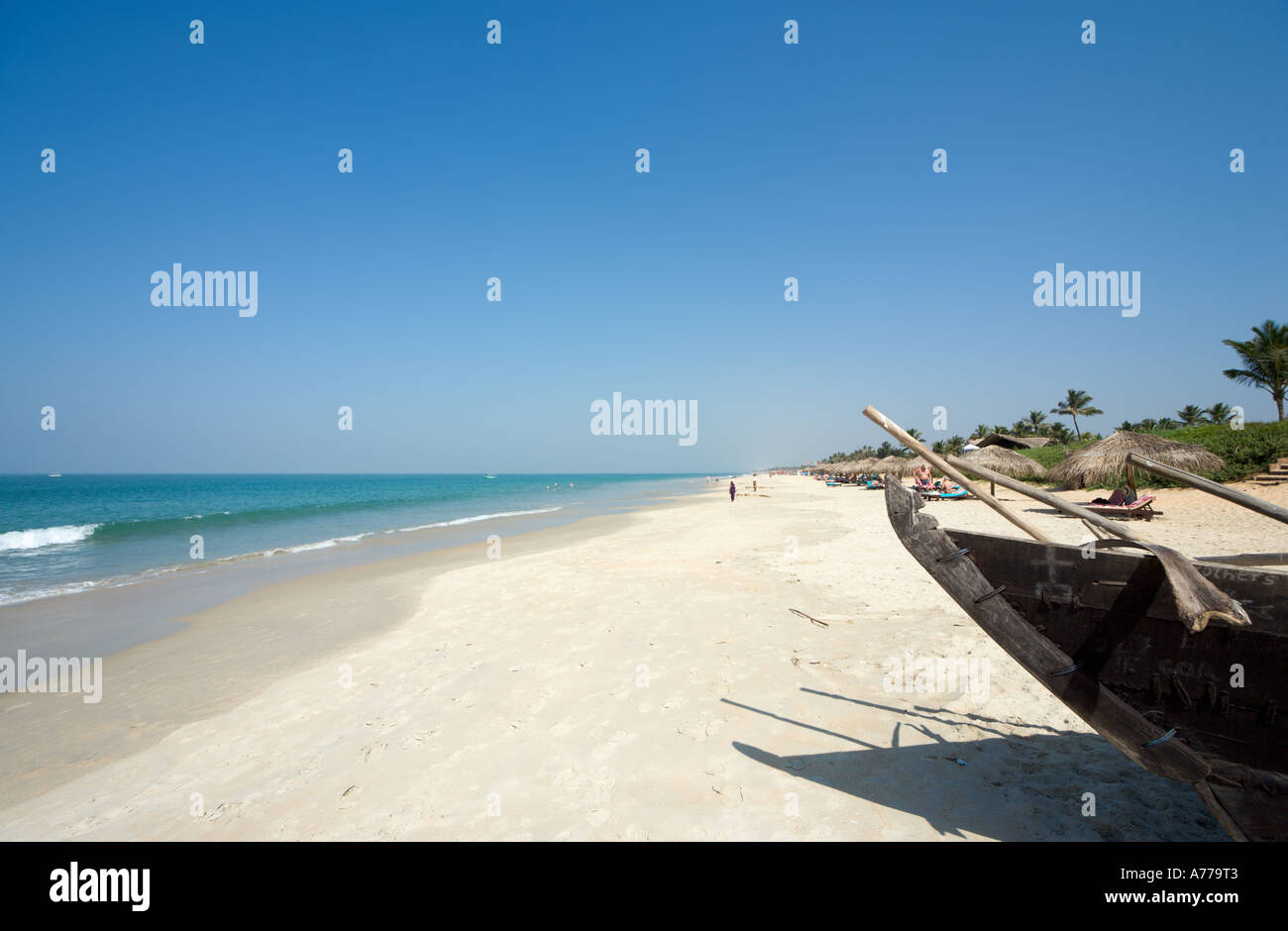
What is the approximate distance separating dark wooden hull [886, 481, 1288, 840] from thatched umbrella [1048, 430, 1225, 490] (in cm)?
1938

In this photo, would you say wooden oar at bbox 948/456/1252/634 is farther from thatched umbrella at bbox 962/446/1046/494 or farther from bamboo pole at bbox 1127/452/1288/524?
thatched umbrella at bbox 962/446/1046/494

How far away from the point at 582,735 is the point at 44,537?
31.5m

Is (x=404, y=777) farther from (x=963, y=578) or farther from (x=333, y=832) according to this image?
(x=963, y=578)

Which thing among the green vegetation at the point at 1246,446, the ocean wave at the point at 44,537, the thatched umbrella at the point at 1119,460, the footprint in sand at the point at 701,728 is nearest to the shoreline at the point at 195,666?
the footprint in sand at the point at 701,728

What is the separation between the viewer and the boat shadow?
9.32ft

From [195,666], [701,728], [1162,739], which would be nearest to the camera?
[1162,739]

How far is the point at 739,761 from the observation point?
3617 mm

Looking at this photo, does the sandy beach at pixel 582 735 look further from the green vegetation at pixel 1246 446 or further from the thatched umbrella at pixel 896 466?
the thatched umbrella at pixel 896 466

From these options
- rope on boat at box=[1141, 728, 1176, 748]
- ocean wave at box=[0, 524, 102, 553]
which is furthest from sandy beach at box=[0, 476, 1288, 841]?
ocean wave at box=[0, 524, 102, 553]

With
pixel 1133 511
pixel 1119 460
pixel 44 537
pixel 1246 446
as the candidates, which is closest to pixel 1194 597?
pixel 1133 511

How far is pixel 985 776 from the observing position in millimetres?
3305

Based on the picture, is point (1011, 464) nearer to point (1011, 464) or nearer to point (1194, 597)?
point (1011, 464)

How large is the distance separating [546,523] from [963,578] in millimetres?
23054
